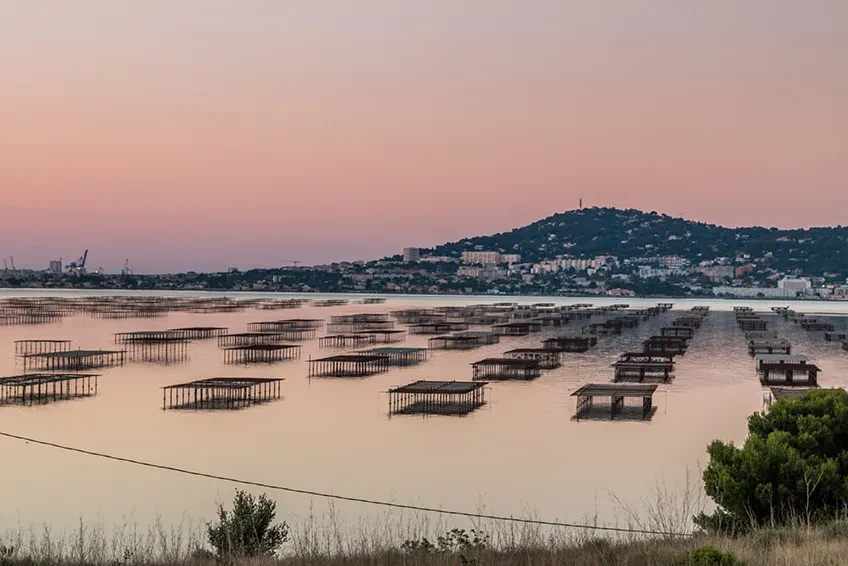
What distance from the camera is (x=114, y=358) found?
44.0 m

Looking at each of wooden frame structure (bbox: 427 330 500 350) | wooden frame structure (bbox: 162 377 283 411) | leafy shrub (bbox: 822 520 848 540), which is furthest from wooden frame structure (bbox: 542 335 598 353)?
leafy shrub (bbox: 822 520 848 540)

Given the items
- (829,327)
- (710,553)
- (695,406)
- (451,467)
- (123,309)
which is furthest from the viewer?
(123,309)

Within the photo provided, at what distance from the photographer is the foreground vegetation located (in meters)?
8.72

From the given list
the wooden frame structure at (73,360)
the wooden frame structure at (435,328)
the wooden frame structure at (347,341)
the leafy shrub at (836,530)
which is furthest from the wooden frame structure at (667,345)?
the leafy shrub at (836,530)

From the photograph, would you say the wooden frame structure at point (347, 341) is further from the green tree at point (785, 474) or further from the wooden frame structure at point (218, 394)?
the green tree at point (785, 474)

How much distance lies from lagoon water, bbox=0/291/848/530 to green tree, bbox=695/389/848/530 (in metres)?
4.39

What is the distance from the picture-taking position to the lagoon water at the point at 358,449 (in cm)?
1727

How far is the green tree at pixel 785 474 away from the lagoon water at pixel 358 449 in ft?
14.4

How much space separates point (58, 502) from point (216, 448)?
528 centimetres

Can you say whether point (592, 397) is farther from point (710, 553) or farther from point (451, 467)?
point (710, 553)

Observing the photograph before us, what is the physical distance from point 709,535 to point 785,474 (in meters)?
1.66

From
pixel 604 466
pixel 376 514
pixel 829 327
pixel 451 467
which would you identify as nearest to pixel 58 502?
pixel 376 514

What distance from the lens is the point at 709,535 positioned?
1051 centimetres

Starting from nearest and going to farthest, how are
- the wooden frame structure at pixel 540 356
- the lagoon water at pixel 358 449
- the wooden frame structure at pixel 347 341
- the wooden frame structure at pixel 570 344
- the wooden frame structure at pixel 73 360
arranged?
the lagoon water at pixel 358 449 → the wooden frame structure at pixel 73 360 → the wooden frame structure at pixel 540 356 → the wooden frame structure at pixel 570 344 → the wooden frame structure at pixel 347 341
